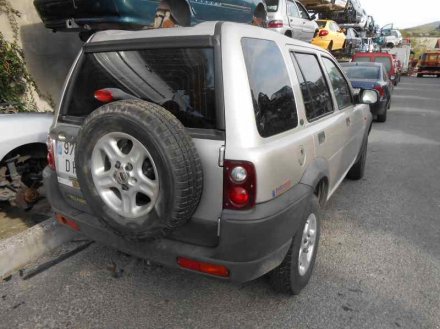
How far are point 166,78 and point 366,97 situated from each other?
2.84m

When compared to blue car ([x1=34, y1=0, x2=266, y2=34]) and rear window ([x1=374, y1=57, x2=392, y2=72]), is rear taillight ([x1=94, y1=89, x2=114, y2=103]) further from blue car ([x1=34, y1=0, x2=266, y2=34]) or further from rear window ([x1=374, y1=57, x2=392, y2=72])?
rear window ([x1=374, y1=57, x2=392, y2=72])

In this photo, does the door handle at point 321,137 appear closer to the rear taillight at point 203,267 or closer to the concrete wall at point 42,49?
the rear taillight at point 203,267

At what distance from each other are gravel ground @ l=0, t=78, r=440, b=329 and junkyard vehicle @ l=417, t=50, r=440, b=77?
2942cm

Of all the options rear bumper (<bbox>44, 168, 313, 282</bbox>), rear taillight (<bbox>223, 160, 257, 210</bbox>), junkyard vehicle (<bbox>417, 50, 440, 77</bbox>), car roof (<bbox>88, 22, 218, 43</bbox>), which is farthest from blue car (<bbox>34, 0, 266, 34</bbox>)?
junkyard vehicle (<bbox>417, 50, 440, 77</bbox>)

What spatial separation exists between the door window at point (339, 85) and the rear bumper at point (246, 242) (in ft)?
5.32

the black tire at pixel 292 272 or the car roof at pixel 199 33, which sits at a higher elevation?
the car roof at pixel 199 33

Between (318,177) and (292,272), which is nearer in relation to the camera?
(292,272)

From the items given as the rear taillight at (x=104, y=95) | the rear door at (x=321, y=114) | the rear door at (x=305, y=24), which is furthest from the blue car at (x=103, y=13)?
the rear door at (x=305, y=24)

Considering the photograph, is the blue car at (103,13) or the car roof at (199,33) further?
the blue car at (103,13)

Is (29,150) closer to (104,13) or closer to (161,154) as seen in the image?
(104,13)

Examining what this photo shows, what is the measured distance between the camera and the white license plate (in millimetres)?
2641

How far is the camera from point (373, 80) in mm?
9508

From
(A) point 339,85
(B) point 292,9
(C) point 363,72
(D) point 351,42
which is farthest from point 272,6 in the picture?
(D) point 351,42

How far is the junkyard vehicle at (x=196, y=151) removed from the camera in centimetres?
208
